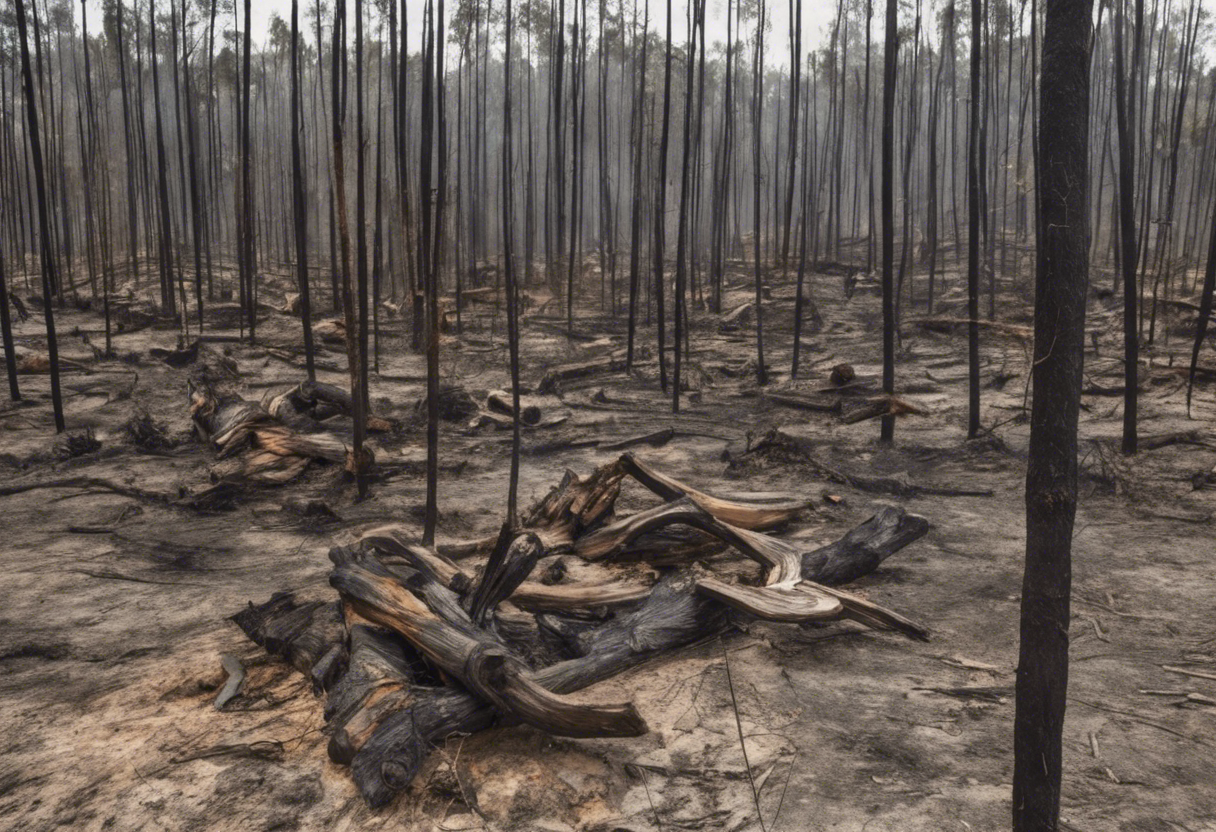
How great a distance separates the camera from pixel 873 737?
8.92 ft

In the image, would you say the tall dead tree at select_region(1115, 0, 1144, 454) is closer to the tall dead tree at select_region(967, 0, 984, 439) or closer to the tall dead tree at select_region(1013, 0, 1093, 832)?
the tall dead tree at select_region(967, 0, 984, 439)

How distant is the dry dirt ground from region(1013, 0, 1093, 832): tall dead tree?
2.49ft

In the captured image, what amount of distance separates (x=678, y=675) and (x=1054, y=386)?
6.57ft

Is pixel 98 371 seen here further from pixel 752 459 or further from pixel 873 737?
pixel 873 737

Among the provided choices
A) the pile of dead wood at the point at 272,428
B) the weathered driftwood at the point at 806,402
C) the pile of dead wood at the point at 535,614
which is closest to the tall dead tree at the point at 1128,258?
the weathered driftwood at the point at 806,402

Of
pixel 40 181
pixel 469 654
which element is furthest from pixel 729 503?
pixel 40 181

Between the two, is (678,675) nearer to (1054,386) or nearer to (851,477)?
(1054,386)

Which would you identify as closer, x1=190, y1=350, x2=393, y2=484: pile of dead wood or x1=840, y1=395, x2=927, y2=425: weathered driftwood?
x1=190, y1=350, x2=393, y2=484: pile of dead wood

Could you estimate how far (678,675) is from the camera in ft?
10.5

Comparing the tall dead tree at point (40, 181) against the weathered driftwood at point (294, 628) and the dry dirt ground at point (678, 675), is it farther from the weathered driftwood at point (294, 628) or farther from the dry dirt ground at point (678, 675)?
the weathered driftwood at point (294, 628)

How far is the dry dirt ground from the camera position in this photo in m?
2.38

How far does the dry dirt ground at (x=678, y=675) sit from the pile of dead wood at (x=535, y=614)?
0.10 meters

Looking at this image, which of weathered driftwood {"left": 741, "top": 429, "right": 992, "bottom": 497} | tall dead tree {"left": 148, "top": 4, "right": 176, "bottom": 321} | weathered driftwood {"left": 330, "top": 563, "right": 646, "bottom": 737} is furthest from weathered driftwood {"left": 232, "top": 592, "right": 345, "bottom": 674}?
tall dead tree {"left": 148, "top": 4, "right": 176, "bottom": 321}

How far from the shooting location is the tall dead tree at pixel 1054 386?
1538mm
